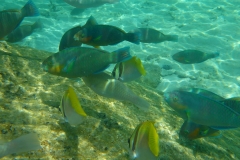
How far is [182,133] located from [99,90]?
1.55m

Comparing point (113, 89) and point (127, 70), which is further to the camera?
point (127, 70)

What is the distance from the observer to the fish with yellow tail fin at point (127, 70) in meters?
2.87

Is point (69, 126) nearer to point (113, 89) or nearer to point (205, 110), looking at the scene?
point (113, 89)

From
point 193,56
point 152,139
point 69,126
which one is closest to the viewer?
point 152,139

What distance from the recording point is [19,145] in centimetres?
160

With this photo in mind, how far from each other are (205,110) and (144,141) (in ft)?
4.28

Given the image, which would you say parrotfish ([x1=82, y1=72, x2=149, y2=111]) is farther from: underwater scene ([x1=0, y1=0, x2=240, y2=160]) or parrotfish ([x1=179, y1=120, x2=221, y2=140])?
parrotfish ([x1=179, y1=120, x2=221, y2=140])

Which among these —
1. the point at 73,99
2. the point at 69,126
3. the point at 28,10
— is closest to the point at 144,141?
the point at 73,99

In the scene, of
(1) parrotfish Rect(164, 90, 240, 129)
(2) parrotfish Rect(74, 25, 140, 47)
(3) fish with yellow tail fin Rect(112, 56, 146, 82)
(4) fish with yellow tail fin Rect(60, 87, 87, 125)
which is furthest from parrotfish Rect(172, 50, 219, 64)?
(4) fish with yellow tail fin Rect(60, 87, 87, 125)

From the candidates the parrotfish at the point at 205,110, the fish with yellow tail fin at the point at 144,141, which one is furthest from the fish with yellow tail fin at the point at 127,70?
the fish with yellow tail fin at the point at 144,141

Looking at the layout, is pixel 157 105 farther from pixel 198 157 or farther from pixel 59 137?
pixel 59 137

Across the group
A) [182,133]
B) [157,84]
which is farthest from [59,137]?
[157,84]

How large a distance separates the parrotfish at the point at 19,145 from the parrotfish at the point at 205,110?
1.92 m

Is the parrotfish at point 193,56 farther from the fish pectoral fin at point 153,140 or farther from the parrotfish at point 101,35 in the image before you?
the fish pectoral fin at point 153,140
